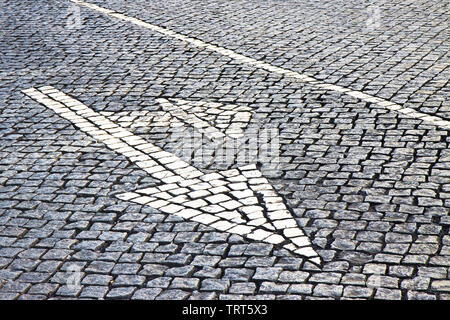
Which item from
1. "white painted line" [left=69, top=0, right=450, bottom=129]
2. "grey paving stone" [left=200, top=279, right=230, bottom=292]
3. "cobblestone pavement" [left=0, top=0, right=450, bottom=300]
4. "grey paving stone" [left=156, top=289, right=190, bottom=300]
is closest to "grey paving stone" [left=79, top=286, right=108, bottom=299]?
"cobblestone pavement" [left=0, top=0, right=450, bottom=300]

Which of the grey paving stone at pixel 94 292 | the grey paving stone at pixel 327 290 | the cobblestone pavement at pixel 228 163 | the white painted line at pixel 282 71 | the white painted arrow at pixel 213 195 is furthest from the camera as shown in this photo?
the white painted line at pixel 282 71

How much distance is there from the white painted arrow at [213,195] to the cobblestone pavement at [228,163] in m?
0.02

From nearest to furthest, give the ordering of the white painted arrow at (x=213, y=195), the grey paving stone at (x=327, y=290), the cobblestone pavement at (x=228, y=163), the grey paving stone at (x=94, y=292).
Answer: the grey paving stone at (x=327, y=290), the grey paving stone at (x=94, y=292), the cobblestone pavement at (x=228, y=163), the white painted arrow at (x=213, y=195)

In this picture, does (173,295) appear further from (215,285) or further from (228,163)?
(228,163)

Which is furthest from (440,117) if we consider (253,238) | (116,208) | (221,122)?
(116,208)

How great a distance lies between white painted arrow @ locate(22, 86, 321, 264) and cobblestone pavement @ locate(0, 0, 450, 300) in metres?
0.02

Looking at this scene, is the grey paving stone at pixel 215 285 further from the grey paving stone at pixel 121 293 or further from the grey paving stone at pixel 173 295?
the grey paving stone at pixel 121 293

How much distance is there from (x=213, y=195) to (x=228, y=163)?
0.68m

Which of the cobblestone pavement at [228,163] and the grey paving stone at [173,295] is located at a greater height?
the grey paving stone at [173,295]

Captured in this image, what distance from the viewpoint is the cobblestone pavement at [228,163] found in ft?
16.4

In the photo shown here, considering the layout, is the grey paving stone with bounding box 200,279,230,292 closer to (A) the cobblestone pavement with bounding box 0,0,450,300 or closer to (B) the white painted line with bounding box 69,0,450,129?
(A) the cobblestone pavement with bounding box 0,0,450,300

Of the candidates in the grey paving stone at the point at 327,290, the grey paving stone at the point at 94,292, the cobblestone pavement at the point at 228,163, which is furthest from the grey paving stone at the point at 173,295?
the grey paving stone at the point at 327,290

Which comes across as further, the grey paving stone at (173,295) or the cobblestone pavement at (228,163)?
the cobblestone pavement at (228,163)
